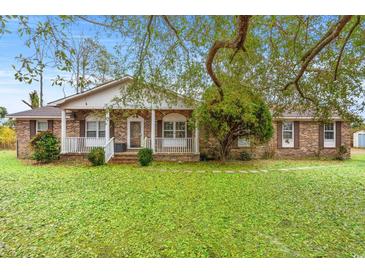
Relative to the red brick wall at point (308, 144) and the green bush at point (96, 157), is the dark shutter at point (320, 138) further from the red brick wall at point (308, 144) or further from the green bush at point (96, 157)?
the green bush at point (96, 157)

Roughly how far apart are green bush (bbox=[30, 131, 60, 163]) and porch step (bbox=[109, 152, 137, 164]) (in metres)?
1.70

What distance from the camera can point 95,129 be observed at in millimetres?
7762

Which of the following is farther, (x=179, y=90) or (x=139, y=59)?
(x=179, y=90)

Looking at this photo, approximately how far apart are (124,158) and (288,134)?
19.0 ft

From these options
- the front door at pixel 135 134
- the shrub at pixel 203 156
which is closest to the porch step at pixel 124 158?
the front door at pixel 135 134

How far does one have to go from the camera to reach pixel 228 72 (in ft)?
11.4

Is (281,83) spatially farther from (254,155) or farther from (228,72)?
(254,155)

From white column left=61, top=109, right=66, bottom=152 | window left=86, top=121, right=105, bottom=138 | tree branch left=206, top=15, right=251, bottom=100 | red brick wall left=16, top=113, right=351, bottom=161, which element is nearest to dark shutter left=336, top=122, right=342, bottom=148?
red brick wall left=16, top=113, right=351, bottom=161

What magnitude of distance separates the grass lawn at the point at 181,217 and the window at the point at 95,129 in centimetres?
328

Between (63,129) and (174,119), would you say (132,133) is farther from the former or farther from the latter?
(63,129)

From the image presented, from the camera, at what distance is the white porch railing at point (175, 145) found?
24.1 ft

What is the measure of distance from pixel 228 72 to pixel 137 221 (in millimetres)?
2515

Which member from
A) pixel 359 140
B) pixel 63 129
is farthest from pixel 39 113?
pixel 359 140

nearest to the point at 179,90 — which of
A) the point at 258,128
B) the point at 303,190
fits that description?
the point at 303,190
